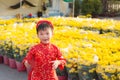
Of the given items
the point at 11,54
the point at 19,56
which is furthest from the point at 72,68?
the point at 11,54

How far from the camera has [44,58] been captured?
3.77m

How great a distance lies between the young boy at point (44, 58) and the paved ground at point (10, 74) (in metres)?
2.18

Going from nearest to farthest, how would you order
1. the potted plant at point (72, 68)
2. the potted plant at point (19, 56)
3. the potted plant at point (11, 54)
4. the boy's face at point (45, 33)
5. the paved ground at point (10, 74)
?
the boy's face at point (45, 33) < the potted plant at point (72, 68) < the potted plant at point (19, 56) < the paved ground at point (10, 74) < the potted plant at point (11, 54)

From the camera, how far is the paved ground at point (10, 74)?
609 centimetres

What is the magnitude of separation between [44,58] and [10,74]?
2725 millimetres

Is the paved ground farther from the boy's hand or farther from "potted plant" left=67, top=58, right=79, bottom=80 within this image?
the boy's hand

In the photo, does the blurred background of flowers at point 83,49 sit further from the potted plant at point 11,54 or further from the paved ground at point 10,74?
the paved ground at point 10,74

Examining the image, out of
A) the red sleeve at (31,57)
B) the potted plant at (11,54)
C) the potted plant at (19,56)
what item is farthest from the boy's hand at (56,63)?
the potted plant at (11,54)

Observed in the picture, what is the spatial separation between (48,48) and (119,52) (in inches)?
70.5

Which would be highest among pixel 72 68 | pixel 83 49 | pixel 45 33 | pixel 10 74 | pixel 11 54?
pixel 45 33

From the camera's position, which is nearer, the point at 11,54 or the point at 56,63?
the point at 56,63

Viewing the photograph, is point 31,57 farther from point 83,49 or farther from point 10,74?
point 10,74

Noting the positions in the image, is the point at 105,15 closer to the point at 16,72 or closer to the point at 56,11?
the point at 56,11

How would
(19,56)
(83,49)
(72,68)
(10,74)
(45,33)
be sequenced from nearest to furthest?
(45,33)
(72,68)
(83,49)
(19,56)
(10,74)
